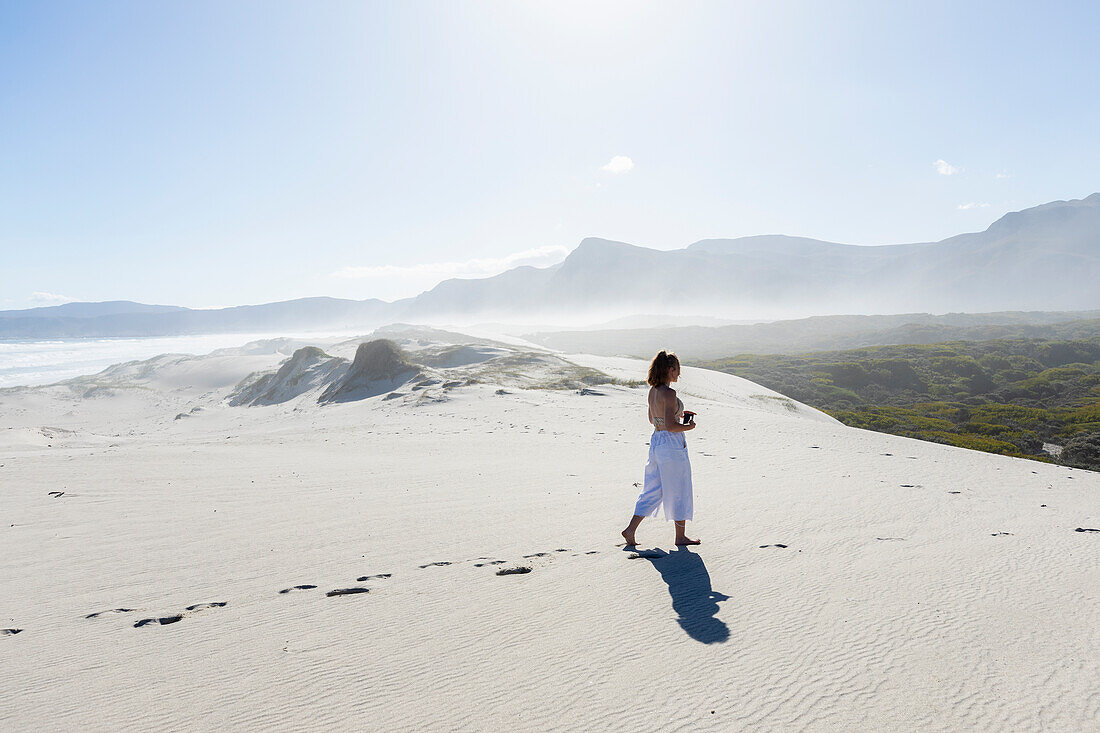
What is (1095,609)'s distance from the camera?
3836 mm

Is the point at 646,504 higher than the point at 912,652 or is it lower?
higher

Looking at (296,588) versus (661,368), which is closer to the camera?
(296,588)

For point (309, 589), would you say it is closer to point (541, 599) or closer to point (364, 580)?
point (364, 580)

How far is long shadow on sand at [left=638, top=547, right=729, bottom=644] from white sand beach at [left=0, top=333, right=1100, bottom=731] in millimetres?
27

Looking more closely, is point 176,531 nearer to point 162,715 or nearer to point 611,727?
point 162,715

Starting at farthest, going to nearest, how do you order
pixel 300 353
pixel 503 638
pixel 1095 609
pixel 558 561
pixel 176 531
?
pixel 300 353, pixel 176 531, pixel 558 561, pixel 1095 609, pixel 503 638

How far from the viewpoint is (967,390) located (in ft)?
121

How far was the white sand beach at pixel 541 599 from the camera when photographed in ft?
8.96

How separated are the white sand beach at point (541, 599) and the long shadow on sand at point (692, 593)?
0.09 ft

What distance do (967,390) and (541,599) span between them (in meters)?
45.4

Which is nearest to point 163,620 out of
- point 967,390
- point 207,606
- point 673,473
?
point 207,606

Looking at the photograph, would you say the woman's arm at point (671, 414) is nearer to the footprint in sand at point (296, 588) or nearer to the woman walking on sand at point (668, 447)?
the woman walking on sand at point (668, 447)

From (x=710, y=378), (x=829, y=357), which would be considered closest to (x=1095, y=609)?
(x=710, y=378)

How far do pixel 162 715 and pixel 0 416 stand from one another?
4655 centimetres
